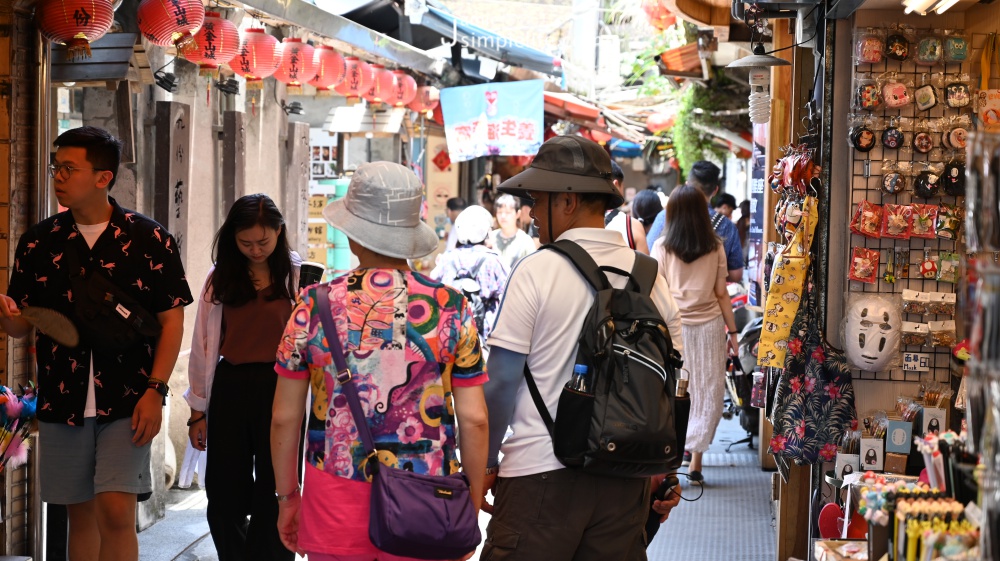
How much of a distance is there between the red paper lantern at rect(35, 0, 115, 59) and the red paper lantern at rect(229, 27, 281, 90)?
8.96 feet

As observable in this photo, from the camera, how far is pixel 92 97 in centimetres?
702

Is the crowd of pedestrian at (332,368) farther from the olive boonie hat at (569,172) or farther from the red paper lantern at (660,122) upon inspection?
the red paper lantern at (660,122)

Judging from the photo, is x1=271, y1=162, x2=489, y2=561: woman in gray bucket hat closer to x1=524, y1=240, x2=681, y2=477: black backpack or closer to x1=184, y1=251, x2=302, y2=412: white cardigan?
x1=524, y1=240, x2=681, y2=477: black backpack

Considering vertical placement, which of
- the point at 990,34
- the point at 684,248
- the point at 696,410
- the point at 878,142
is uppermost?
the point at 990,34

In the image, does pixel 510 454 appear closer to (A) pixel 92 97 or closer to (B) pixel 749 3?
(B) pixel 749 3

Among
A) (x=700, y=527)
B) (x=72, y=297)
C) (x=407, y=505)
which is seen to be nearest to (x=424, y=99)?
(x=700, y=527)

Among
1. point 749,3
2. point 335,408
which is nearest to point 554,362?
point 335,408

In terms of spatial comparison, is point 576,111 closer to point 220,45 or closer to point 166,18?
point 220,45

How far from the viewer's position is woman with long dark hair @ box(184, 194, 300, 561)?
16.7 ft

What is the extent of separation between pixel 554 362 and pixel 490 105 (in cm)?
1154

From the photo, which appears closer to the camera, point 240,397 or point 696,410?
point 240,397

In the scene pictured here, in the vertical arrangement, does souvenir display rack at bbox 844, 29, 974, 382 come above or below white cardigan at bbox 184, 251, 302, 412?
above

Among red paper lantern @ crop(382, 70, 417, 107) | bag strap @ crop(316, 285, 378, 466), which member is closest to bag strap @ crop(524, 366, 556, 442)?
bag strap @ crop(316, 285, 378, 466)

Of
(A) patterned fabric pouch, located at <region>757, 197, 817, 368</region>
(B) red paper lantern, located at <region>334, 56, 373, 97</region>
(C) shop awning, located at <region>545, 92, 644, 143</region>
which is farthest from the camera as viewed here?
(C) shop awning, located at <region>545, 92, 644, 143</region>
